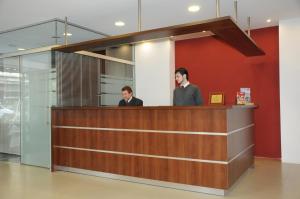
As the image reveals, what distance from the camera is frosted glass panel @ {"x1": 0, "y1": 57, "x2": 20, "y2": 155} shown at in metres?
6.25

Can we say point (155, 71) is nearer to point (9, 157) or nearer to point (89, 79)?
point (89, 79)

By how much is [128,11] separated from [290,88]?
3.75 m

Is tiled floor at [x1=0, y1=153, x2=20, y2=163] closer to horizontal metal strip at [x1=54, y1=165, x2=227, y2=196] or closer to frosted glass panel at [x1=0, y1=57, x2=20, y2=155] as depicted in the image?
frosted glass panel at [x1=0, y1=57, x2=20, y2=155]

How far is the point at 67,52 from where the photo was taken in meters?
5.76

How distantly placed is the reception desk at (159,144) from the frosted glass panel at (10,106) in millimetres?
1324

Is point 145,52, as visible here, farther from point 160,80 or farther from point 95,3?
point 95,3

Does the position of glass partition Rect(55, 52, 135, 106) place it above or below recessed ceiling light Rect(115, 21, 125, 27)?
below

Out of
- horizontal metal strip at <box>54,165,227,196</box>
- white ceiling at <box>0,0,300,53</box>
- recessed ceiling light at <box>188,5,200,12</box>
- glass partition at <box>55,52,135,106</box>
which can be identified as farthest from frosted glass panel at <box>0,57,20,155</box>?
→ recessed ceiling light at <box>188,5,200,12</box>

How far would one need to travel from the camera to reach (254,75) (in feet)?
21.7

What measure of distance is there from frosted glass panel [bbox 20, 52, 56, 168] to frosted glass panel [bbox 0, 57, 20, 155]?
220 mm

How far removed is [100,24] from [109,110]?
240 centimetres

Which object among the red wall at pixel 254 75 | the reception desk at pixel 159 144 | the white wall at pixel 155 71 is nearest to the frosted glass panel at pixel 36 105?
the reception desk at pixel 159 144

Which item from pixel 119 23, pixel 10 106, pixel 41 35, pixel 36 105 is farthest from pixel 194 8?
pixel 10 106

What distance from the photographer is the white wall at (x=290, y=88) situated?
592cm
